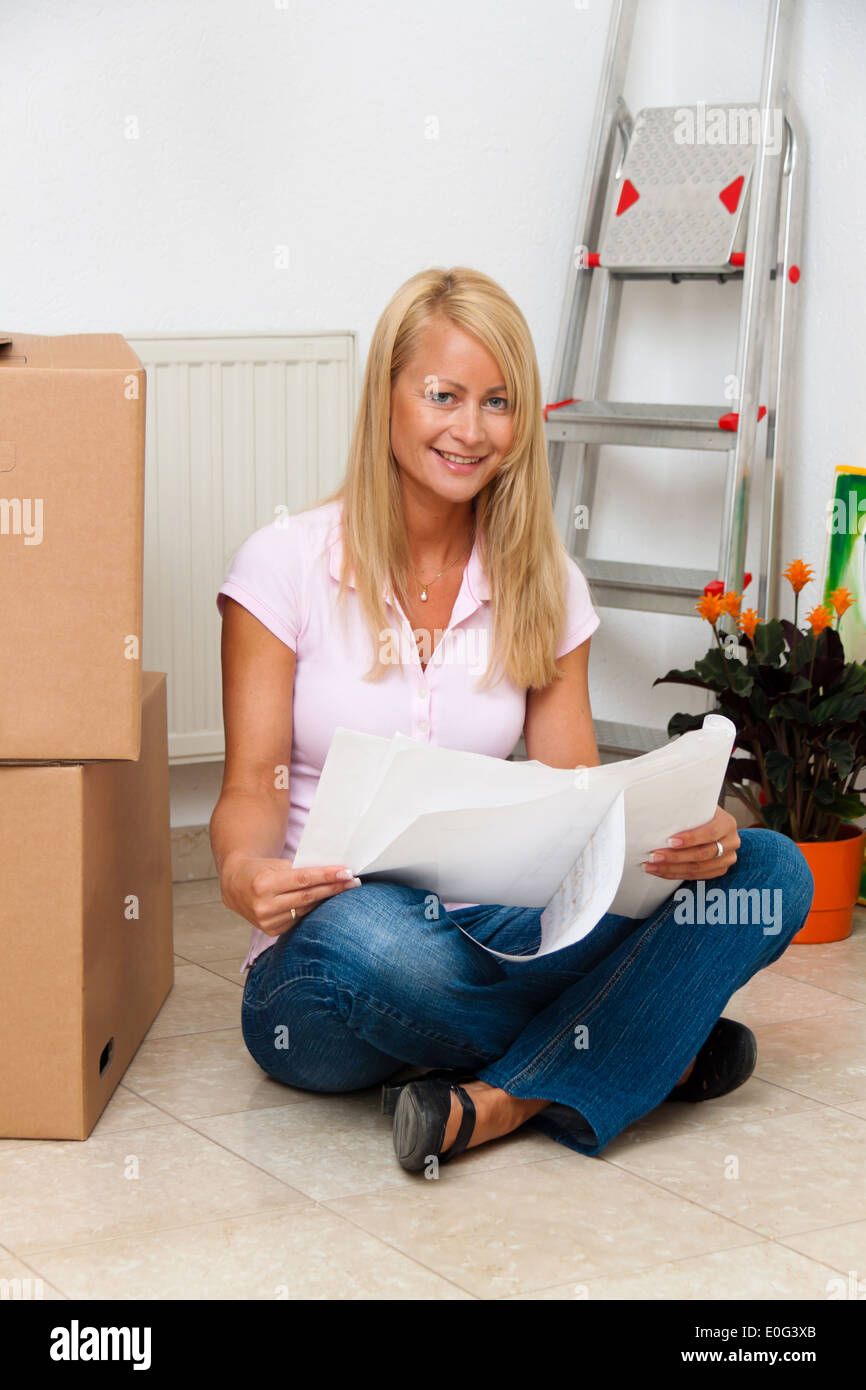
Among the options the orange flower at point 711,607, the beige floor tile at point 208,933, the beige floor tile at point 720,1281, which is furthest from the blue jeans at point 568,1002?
the orange flower at point 711,607

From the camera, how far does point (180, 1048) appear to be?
1.69 m

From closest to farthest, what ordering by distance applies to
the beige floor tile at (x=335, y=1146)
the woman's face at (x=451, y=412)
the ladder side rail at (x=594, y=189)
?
Result: the beige floor tile at (x=335, y=1146)
the woman's face at (x=451, y=412)
the ladder side rail at (x=594, y=189)

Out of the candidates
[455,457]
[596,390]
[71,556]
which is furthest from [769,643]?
[71,556]

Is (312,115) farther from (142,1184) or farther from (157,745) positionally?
(142,1184)

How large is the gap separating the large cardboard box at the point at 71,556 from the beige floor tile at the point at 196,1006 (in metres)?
0.50

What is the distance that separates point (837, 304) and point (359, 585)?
→ 1203 millimetres

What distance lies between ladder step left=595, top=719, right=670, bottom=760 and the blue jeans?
2.91 feet

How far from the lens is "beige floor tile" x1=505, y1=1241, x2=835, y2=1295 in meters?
1.16

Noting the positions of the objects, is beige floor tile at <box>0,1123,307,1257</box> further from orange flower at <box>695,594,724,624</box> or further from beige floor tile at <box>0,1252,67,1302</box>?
orange flower at <box>695,594,724,624</box>

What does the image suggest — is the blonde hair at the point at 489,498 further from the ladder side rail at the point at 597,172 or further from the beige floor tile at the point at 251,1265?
the ladder side rail at the point at 597,172

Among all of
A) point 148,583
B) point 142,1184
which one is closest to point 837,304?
point 148,583

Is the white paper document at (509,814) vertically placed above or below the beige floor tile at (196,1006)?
above

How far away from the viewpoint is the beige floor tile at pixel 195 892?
2287mm
